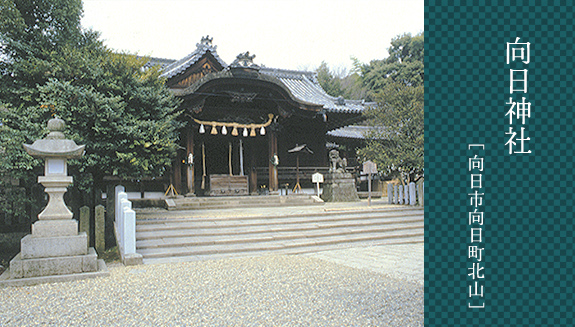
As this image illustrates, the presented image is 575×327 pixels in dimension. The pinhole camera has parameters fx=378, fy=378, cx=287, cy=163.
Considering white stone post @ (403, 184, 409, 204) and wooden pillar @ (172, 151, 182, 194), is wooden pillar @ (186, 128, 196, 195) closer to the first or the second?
wooden pillar @ (172, 151, 182, 194)

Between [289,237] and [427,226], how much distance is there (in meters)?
6.82

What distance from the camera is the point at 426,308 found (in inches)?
102

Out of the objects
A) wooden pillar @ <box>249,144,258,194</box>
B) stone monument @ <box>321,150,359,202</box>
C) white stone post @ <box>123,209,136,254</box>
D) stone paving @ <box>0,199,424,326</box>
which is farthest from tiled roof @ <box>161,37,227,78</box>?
stone paving @ <box>0,199,424,326</box>

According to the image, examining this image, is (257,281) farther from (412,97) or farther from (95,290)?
(412,97)

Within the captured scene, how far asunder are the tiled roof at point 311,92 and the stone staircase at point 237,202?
470 cm

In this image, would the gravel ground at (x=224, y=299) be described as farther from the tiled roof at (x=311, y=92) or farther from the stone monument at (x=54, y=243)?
the tiled roof at (x=311, y=92)

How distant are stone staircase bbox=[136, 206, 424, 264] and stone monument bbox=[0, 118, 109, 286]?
1.34m

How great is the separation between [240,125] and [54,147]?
8.98 m

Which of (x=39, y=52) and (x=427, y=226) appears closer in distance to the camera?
(x=427, y=226)

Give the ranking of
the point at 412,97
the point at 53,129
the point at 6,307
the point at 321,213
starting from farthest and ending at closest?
the point at 412,97, the point at 321,213, the point at 53,129, the point at 6,307

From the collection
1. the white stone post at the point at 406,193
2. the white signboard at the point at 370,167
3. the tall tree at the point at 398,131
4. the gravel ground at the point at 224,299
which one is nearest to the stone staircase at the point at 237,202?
the white signboard at the point at 370,167

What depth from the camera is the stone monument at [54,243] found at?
5.84 meters

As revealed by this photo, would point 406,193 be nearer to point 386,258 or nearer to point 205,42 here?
point 386,258

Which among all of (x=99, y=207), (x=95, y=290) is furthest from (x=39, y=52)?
(x=95, y=290)
